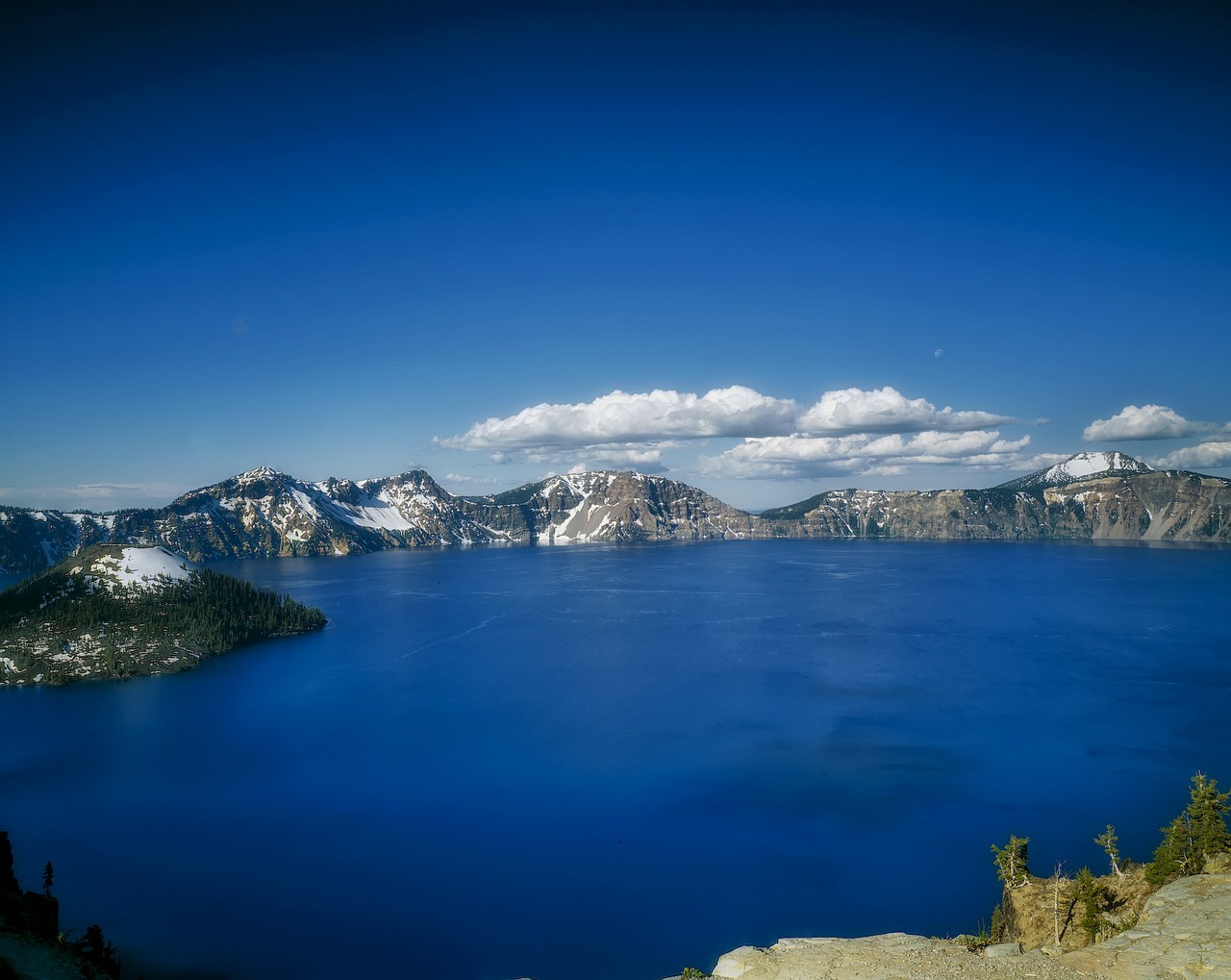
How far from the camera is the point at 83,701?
10931cm

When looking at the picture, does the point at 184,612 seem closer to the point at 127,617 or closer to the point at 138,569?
the point at 127,617

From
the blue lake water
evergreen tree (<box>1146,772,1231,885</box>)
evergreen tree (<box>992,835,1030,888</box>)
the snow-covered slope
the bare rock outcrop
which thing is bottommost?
→ the blue lake water

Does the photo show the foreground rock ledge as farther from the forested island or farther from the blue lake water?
the forested island

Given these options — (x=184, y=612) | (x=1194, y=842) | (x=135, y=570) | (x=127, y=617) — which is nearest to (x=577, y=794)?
(x=1194, y=842)

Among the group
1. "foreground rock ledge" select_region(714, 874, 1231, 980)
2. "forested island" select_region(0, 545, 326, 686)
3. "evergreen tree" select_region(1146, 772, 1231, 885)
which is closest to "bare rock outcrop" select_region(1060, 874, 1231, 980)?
"foreground rock ledge" select_region(714, 874, 1231, 980)

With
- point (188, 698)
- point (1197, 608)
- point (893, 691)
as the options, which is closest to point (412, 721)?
point (188, 698)

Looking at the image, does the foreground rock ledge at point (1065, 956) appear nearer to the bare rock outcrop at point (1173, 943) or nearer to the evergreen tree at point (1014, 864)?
the bare rock outcrop at point (1173, 943)

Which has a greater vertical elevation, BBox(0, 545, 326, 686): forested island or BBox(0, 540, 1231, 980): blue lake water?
BBox(0, 545, 326, 686): forested island

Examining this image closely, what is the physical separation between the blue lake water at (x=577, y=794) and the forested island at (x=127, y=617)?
314 inches

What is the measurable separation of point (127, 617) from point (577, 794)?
413 ft

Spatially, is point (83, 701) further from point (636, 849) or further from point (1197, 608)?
point (1197, 608)

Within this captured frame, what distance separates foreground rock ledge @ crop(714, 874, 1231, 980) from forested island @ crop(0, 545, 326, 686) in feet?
437

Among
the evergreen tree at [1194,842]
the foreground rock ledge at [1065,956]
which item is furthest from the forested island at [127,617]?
the evergreen tree at [1194,842]

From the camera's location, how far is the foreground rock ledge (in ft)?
89.6
